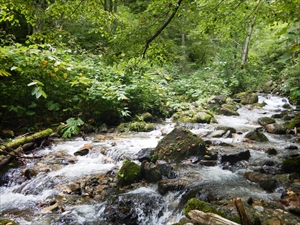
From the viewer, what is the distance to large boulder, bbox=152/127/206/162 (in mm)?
5305

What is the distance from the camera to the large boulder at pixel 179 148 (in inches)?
209

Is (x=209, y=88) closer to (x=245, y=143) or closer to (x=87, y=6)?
(x=245, y=143)

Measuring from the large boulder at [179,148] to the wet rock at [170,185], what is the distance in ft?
3.98

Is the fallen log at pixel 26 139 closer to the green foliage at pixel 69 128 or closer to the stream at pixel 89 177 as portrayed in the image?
the stream at pixel 89 177

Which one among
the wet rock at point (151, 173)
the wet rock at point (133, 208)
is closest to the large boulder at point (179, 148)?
the wet rock at point (151, 173)

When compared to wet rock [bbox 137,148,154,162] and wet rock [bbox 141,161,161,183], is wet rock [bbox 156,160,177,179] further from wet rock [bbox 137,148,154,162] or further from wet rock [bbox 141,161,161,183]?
wet rock [bbox 137,148,154,162]

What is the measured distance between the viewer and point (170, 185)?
3.86 meters

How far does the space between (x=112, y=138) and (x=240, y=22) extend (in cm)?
499

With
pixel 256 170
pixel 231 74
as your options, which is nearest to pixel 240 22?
pixel 256 170

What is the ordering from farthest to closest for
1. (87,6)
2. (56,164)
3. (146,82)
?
1. (146,82)
2. (56,164)
3. (87,6)

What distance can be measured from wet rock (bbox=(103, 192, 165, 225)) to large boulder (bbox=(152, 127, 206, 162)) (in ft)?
5.25

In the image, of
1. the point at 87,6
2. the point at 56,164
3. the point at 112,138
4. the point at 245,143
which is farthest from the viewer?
the point at 112,138

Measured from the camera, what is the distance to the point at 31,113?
267 inches

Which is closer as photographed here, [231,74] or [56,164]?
[56,164]
